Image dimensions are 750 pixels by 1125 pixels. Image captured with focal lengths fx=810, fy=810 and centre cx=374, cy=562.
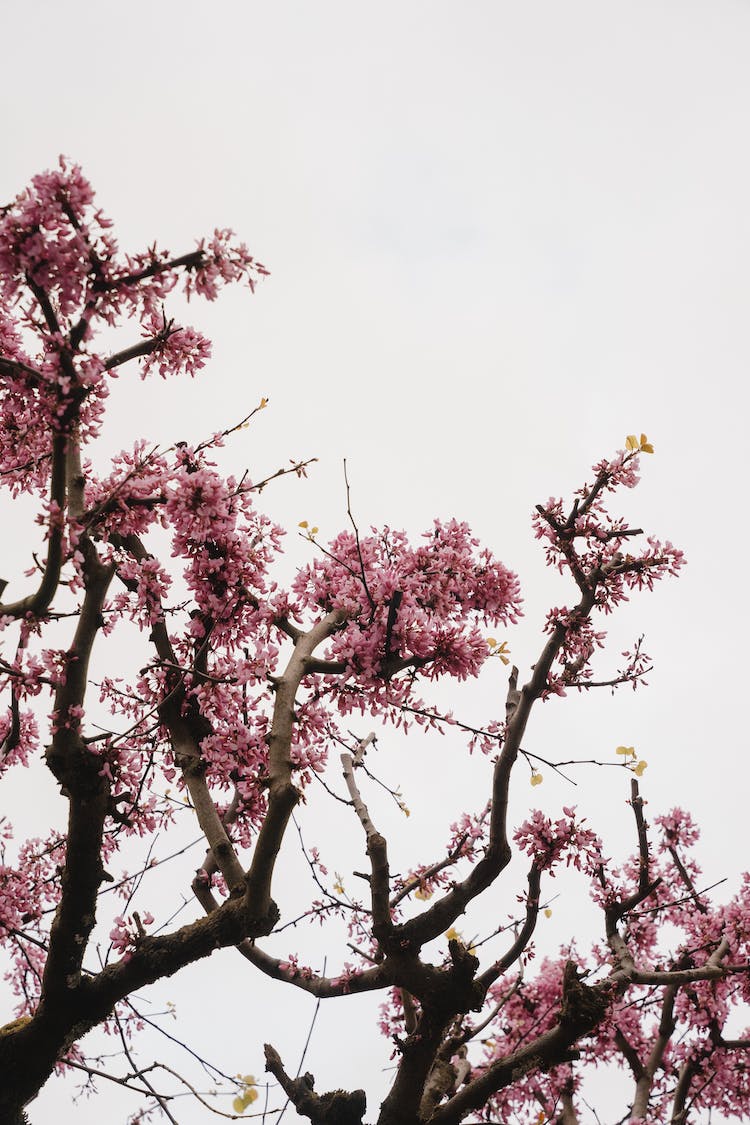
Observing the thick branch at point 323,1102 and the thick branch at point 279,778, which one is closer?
the thick branch at point 279,778

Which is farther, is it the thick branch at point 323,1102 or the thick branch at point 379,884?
the thick branch at point 323,1102

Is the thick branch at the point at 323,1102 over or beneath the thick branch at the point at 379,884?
beneath

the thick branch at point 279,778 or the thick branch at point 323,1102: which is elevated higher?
the thick branch at point 279,778

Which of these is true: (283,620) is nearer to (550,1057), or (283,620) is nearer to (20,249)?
(20,249)


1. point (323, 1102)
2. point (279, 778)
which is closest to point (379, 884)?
point (279, 778)

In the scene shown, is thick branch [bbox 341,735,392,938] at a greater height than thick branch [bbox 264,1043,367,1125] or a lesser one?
greater

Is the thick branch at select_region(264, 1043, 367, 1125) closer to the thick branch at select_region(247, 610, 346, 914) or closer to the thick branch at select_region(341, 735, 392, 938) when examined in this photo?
the thick branch at select_region(341, 735, 392, 938)

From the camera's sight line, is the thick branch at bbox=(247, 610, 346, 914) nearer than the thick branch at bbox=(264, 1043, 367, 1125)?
Yes

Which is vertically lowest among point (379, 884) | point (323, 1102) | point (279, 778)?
point (323, 1102)

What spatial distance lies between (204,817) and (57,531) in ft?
Result: 7.74

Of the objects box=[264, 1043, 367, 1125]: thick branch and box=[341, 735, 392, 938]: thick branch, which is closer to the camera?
box=[341, 735, 392, 938]: thick branch

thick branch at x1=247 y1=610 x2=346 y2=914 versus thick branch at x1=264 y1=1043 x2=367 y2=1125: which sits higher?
thick branch at x1=247 y1=610 x2=346 y2=914

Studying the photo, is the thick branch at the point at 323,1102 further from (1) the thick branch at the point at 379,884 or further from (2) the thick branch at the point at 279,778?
(2) the thick branch at the point at 279,778

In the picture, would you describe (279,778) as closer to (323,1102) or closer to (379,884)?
(379,884)
